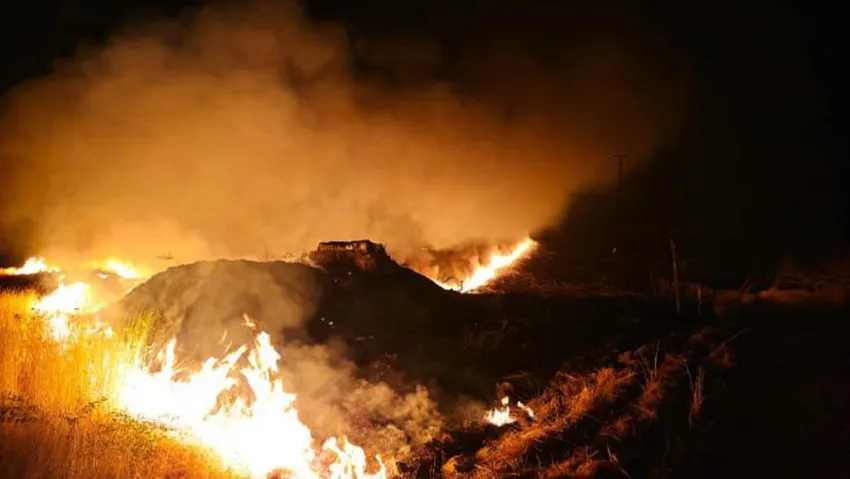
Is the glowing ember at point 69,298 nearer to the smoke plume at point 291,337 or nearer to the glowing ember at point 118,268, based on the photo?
the smoke plume at point 291,337

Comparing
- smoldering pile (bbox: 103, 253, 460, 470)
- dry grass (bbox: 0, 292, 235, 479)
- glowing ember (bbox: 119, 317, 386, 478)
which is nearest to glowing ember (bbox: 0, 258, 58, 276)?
smoldering pile (bbox: 103, 253, 460, 470)

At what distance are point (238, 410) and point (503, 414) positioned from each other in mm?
2703

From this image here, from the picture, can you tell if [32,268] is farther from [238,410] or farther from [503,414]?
[503,414]

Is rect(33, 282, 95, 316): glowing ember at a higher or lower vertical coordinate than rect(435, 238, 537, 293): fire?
lower

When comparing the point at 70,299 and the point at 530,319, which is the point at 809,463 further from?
the point at 70,299

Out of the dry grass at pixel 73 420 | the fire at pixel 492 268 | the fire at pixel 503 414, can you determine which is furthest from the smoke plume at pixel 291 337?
the fire at pixel 492 268

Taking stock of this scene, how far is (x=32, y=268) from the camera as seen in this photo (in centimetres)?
1612

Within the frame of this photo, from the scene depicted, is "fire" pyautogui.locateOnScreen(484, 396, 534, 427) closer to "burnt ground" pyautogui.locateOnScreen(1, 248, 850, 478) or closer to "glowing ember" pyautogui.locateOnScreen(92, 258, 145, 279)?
"burnt ground" pyautogui.locateOnScreen(1, 248, 850, 478)

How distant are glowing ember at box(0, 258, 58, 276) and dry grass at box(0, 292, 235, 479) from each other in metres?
10.1

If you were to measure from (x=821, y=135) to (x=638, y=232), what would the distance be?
25.8 ft

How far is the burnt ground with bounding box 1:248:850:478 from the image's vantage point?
516 centimetres

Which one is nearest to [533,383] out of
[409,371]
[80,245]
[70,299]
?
[409,371]

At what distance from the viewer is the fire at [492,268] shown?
14.8 metres

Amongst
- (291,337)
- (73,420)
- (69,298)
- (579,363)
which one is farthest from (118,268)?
(579,363)
